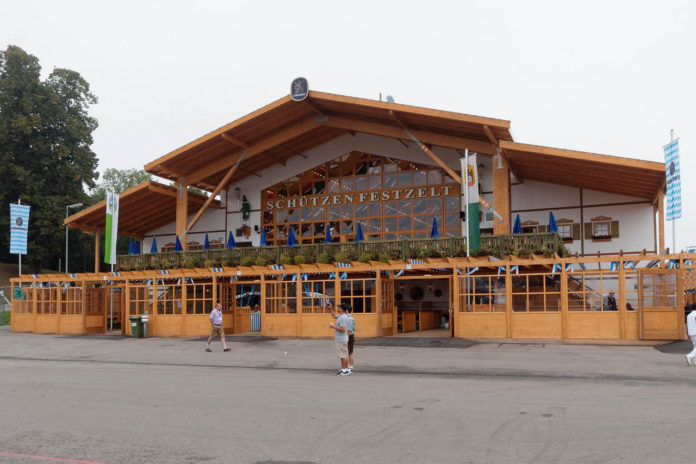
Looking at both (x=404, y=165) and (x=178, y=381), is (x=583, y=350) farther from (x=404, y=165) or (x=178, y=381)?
(x=404, y=165)

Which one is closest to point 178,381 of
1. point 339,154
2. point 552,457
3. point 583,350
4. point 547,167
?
point 552,457

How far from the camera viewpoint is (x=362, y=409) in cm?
938

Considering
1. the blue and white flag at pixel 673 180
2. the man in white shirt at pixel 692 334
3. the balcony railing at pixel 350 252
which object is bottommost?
the man in white shirt at pixel 692 334

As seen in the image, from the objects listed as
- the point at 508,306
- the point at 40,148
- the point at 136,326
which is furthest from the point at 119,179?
the point at 508,306

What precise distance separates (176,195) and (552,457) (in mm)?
27971

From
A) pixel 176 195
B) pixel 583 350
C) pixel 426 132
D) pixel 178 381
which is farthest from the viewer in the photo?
pixel 176 195

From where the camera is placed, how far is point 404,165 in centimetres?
3011

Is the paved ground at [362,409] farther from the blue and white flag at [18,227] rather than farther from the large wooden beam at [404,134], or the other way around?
the blue and white flag at [18,227]

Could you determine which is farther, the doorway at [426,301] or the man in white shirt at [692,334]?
the doorway at [426,301]

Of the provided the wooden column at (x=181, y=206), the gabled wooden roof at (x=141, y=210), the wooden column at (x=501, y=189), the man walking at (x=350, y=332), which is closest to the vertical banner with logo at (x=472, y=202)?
the wooden column at (x=501, y=189)

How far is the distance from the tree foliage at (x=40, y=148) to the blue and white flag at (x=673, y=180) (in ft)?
132

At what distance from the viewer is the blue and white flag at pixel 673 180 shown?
66.0 feet

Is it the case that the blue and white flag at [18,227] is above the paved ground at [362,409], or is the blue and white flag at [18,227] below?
above

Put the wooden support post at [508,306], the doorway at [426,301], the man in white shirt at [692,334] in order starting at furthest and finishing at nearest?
the doorway at [426,301] < the wooden support post at [508,306] < the man in white shirt at [692,334]
